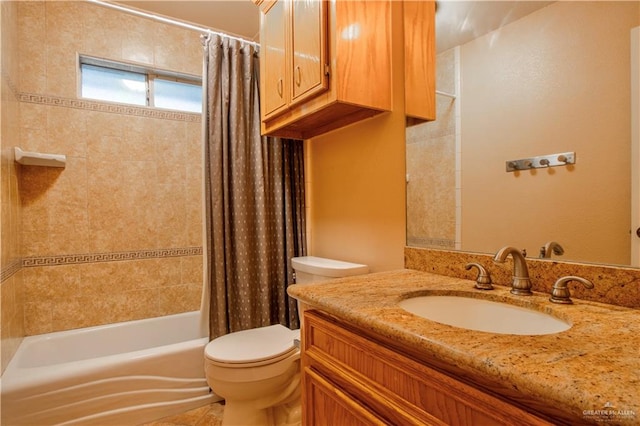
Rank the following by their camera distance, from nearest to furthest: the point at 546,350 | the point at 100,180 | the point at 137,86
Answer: the point at 546,350 → the point at 100,180 → the point at 137,86

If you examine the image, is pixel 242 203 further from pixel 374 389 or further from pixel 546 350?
pixel 546 350

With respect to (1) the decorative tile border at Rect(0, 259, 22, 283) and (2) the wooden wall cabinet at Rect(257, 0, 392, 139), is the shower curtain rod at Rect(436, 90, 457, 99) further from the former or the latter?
(1) the decorative tile border at Rect(0, 259, 22, 283)

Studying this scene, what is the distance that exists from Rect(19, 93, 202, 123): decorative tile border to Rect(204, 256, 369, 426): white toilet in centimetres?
151

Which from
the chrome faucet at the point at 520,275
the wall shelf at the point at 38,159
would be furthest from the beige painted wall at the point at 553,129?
the wall shelf at the point at 38,159

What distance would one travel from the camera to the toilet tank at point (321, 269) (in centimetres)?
151

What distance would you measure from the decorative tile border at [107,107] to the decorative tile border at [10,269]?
95cm

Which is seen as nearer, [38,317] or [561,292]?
[561,292]

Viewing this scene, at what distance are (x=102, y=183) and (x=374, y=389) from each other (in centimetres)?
219

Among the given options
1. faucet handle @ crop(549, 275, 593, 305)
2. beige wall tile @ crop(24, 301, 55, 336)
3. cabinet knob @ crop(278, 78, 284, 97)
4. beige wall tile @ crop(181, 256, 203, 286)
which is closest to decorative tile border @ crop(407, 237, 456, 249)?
faucet handle @ crop(549, 275, 593, 305)

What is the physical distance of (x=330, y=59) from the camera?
1264 millimetres

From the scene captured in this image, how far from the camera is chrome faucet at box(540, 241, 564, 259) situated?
0.91m

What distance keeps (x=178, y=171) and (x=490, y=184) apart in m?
2.09

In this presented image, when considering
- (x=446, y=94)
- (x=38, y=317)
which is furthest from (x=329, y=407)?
(x=38, y=317)

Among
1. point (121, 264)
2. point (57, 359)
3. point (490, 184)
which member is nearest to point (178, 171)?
point (121, 264)
